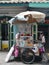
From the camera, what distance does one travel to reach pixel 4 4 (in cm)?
1786

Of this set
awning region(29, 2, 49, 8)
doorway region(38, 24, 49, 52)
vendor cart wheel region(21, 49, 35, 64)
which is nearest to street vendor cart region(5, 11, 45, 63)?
vendor cart wheel region(21, 49, 35, 64)

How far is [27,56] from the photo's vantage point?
14.0m

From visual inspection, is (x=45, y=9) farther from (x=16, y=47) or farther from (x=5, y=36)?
(x=16, y=47)

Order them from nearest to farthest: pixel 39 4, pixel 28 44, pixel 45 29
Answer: pixel 28 44 → pixel 39 4 → pixel 45 29

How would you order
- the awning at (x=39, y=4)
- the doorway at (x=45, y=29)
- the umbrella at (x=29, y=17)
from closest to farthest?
1. the umbrella at (x=29, y=17)
2. the awning at (x=39, y=4)
3. the doorway at (x=45, y=29)

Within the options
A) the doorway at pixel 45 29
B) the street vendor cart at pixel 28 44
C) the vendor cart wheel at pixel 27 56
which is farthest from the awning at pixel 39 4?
the vendor cart wheel at pixel 27 56

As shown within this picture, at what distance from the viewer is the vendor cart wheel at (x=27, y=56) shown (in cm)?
1392

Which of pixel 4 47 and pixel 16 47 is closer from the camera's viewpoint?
pixel 16 47

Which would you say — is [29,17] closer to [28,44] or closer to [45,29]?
[28,44]

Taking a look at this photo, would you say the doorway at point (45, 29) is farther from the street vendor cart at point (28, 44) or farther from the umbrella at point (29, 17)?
the umbrella at point (29, 17)

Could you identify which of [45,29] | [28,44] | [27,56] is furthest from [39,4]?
[27,56]

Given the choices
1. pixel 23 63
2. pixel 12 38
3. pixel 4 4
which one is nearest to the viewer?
pixel 23 63

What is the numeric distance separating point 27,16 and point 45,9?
482cm

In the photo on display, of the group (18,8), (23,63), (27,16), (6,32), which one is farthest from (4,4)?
(23,63)
